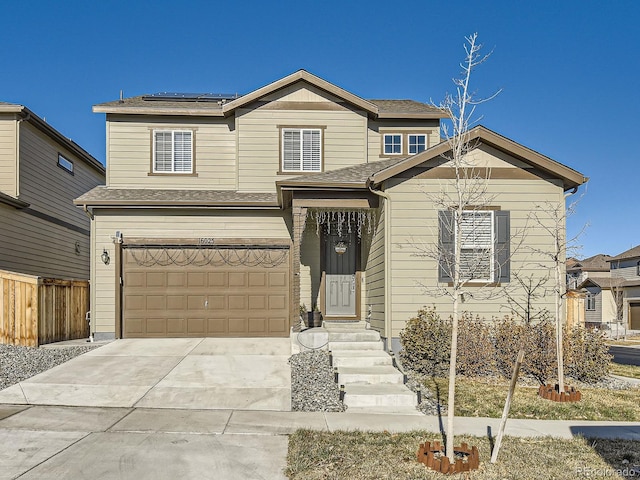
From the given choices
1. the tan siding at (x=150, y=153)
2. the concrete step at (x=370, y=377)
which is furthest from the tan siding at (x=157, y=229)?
the concrete step at (x=370, y=377)

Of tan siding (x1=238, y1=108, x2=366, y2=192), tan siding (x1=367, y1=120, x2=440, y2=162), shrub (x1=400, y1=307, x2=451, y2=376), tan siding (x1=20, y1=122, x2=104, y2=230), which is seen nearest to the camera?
shrub (x1=400, y1=307, x2=451, y2=376)

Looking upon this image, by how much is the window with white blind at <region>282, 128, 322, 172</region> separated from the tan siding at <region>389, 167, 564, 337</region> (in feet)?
12.4

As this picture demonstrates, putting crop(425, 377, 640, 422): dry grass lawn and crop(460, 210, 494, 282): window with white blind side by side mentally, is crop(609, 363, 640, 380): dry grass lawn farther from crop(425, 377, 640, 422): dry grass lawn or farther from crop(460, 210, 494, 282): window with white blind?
crop(460, 210, 494, 282): window with white blind

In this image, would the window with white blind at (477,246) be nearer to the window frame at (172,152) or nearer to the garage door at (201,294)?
the garage door at (201,294)

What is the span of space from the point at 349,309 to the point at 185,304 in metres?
4.09

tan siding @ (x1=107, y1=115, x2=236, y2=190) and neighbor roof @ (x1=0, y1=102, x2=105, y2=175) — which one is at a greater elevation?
neighbor roof @ (x1=0, y1=102, x2=105, y2=175)

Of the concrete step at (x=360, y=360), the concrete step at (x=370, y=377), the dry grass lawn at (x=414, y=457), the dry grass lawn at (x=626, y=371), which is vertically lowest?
the dry grass lawn at (x=626, y=371)

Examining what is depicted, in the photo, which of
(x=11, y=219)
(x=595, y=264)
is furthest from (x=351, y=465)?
(x=595, y=264)

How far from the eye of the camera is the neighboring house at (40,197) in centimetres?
1589

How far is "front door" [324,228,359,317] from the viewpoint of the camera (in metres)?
14.1

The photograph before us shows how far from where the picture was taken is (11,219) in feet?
52.0

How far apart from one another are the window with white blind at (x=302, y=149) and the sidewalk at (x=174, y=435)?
26.1 ft

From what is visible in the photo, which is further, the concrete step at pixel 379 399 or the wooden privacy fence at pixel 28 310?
the wooden privacy fence at pixel 28 310

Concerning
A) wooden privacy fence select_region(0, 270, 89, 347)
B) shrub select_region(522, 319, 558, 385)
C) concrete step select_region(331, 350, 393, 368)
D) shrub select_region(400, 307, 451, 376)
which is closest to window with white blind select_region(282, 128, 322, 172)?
shrub select_region(400, 307, 451, 376)
